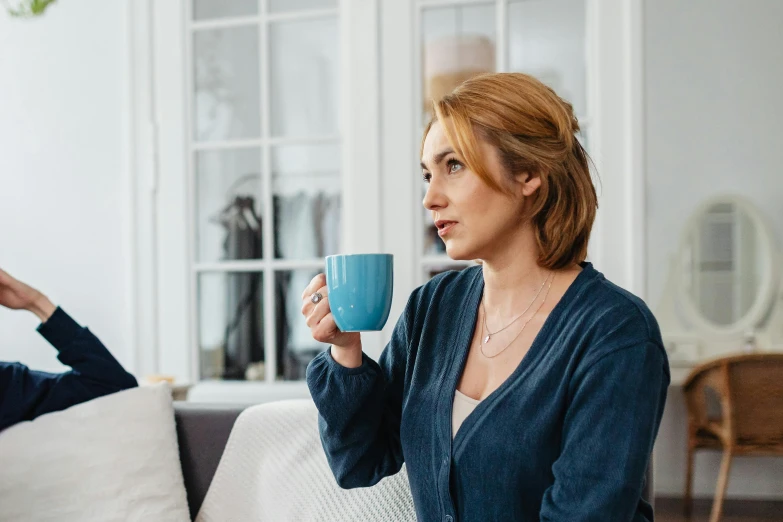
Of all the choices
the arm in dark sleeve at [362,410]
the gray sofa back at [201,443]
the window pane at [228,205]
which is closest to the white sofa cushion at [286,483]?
the gray sofa back at [201,443]

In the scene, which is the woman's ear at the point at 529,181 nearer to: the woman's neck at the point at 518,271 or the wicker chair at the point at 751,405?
the woman's neck at the point at 518,271

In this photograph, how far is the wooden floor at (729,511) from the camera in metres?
3.08

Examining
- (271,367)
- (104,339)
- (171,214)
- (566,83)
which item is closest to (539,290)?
(566,83)

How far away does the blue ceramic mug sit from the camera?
100 centimetres

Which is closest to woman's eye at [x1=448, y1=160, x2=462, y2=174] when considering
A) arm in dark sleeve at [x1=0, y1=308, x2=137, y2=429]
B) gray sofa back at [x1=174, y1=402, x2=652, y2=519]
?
gray sofa back at [x1=174, y1=402, x2=652, y2=519]

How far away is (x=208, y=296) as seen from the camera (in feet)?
10.4

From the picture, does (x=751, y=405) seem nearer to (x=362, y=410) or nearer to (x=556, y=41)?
(x=556, y=41)

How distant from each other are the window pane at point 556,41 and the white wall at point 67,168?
5.43ft

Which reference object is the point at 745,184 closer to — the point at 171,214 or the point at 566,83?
the point at 566,83

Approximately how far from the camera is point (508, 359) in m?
1.08

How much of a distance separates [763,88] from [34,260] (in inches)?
130

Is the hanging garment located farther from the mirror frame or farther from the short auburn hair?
the short auburn hair

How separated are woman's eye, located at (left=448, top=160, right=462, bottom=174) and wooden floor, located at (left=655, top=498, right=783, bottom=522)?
2.53 metres

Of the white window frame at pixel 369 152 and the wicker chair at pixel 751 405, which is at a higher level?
the white window frame at pixel 369 152
